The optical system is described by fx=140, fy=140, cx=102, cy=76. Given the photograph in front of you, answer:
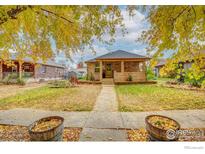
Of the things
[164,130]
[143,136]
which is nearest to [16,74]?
[143,136]

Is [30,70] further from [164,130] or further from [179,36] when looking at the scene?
[164,130]

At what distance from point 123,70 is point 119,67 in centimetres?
130

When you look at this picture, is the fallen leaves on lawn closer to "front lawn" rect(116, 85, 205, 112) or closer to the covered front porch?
"front lawn" rect(116, 85, 205, 112)

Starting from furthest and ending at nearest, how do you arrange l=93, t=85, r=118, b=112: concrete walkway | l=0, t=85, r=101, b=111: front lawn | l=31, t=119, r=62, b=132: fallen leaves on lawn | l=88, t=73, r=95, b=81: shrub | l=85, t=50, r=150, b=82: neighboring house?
l=88, t=73, r=95, b=81: shrub → l=85, t=50, r=150, b=82: neighboring house → l=0, t=85, r=101, b=111: front lawn → l=93, t=85, r=118, b=112: concrete walkway → l=31, t=119, r=62, b=132: fallen leaves on lawn

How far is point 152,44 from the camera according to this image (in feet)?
7.97

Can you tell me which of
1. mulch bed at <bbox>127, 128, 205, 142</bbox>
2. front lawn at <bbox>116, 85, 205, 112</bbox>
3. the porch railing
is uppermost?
the porch railing

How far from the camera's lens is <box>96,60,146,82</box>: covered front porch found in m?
9.45

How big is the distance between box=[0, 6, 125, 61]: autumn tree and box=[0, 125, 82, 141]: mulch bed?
4.94ft

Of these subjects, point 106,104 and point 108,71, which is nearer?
point 106,104

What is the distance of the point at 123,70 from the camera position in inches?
376

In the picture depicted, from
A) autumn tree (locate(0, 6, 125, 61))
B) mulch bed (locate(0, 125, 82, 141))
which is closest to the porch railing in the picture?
autumn tree (locate(0, 6, 125, 61))

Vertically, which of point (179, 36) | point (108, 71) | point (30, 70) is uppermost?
point (179, 36)

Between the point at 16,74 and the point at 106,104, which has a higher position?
the point at 16,74

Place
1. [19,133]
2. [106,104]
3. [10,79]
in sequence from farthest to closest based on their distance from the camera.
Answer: [10,79]
[106,104]
[19,133]
